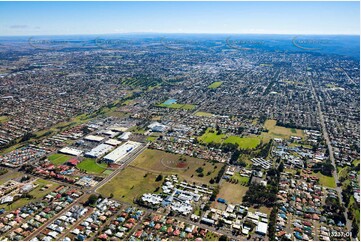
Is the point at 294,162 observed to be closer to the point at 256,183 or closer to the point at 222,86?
the point at 256,183

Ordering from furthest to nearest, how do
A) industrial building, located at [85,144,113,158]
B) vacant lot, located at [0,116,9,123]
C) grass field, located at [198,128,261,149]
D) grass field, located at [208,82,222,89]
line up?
grass field, located at [208,82,222,89]
vacant lot, located at [0,116,9,123]
grass field, located at [198,128,261,149]
industrial building, located at [85,144,113,158]

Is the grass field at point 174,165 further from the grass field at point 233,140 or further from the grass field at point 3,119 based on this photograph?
the grass field at point 3,119

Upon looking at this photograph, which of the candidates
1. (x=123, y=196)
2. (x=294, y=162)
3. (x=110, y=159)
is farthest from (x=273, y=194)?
(x=110, y=159)

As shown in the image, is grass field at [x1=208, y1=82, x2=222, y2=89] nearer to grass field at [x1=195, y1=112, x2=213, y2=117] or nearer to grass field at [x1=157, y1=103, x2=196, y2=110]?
grass field at [x1=157, y1=103, x2=196, y2=110]


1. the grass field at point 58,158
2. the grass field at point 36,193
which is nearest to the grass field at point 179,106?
the grass field at point 58,158

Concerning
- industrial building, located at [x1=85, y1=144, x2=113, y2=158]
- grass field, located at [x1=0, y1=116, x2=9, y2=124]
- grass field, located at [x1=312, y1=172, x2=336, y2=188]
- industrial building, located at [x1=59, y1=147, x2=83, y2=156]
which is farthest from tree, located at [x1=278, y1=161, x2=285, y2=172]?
grass field, located at [x1=0, y1=116, x2=9, y2=124]

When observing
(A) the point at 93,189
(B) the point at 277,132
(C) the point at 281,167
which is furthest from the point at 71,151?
(B) the point at 277,132
